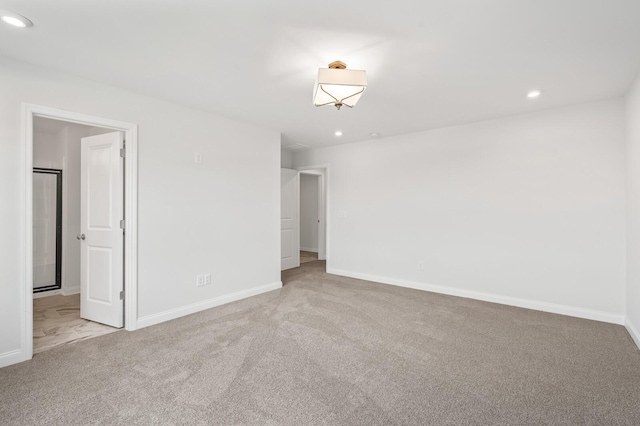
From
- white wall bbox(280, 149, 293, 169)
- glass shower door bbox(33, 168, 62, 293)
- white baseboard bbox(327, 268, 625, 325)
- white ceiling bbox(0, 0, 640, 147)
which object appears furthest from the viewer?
white wall bbox(280, 149, 293, 169)

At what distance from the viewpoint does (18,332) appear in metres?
2.49

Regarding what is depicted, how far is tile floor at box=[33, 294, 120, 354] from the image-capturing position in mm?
2912

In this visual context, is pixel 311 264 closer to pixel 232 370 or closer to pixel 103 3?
pixel 232 370

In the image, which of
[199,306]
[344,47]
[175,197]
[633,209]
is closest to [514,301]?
[633,209]

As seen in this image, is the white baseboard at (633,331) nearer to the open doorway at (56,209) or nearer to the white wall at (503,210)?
the white wall at (503,210)

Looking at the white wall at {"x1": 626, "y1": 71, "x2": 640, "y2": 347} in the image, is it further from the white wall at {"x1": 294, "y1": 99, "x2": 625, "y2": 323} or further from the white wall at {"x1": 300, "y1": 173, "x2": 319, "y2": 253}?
the white wall at {"x1": 300, "y1": 173, "x2": 319, "y2": 253}

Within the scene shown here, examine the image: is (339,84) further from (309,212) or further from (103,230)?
(309,212)

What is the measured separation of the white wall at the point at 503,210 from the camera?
342 cm

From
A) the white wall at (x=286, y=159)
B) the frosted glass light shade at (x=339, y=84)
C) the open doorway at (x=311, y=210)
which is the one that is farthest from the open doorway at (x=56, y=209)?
the open doorway at (x=311, y=210)

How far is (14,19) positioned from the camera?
6.41ft

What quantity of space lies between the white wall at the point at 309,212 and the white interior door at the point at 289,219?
6.85ft

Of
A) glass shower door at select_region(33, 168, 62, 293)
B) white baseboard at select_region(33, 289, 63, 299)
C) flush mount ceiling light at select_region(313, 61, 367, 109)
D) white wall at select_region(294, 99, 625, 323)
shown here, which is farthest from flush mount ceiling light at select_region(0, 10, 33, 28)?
white wall at select_region(294, 99, 625, 323)

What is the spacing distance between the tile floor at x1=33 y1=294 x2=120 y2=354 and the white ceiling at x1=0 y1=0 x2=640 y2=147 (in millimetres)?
2467

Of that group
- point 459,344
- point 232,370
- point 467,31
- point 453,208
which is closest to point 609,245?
point 453,208
